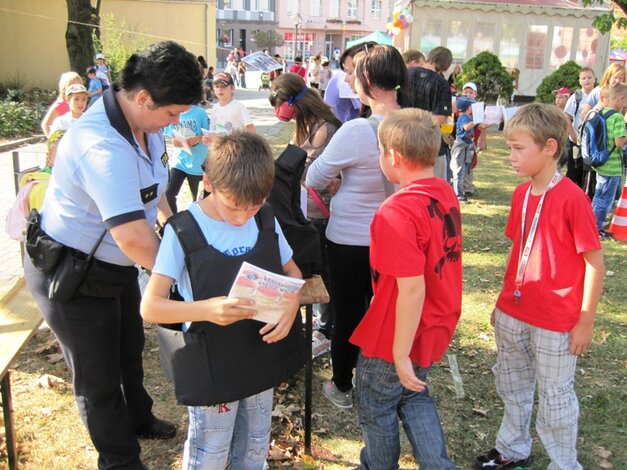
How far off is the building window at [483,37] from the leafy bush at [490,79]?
20.9 ft

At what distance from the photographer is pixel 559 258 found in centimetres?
236

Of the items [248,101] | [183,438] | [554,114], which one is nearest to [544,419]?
[554,114]

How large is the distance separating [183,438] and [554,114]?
241 cm

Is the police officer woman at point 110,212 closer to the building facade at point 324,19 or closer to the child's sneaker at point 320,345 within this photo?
the child's sneaker at point 320,345

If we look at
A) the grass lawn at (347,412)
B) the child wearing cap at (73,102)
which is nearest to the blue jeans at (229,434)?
the grass lawn at (347,412)

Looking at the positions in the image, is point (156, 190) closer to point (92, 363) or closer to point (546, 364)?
point (92, 363)

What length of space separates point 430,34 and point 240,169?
2101 centimetres

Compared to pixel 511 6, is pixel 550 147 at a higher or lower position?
lower

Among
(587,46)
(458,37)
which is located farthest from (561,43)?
(458,37)

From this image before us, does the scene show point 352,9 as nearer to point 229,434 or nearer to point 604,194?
point 604,194

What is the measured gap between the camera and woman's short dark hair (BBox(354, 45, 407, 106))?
276 centimetres

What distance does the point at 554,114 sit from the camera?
7.90 feet

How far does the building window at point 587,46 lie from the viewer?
22500 millimetres

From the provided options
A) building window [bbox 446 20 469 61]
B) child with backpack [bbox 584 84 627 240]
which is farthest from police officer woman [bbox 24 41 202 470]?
building window [bbox 446 20 469 61]
